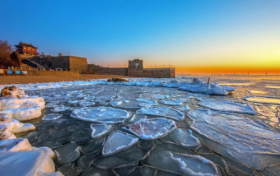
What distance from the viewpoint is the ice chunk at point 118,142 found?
1744 mm

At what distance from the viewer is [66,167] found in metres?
1.40

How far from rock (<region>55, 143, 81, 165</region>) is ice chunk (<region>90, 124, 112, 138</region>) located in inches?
14.6

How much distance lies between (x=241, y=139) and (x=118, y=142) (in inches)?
82.2

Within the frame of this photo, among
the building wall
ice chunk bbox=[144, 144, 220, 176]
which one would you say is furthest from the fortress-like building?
ice chunk bbox=[144, 144, 220, 176]

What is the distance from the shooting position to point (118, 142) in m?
1.96

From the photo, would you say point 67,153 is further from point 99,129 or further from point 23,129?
point 23,129

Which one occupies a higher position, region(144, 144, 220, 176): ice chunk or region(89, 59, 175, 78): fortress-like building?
region(89, 59, 175, 78): fortress-like building

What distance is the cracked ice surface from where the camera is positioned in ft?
5.36

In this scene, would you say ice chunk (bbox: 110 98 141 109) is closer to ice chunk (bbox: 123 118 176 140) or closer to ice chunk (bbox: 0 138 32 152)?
ice chunk (bbox: 123 118 176 140)

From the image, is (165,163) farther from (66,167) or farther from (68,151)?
(68,151)

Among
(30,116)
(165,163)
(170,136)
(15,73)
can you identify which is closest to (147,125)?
(170,136)

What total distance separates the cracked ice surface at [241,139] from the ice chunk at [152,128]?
0.53m

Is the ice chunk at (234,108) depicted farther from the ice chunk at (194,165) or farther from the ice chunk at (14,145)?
the ice chunk at (14,145)

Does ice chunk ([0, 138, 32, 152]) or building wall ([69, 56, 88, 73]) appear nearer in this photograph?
ice chunk ([0, 138, 32, 152])
